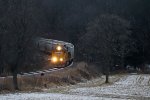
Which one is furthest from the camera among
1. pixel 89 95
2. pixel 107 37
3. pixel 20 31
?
pixel 107 37

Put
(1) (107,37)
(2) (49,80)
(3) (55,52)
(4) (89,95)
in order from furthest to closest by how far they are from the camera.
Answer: (1) (107,37) → (3) (55,52) → (2) (49,80) → (4) (89,95)

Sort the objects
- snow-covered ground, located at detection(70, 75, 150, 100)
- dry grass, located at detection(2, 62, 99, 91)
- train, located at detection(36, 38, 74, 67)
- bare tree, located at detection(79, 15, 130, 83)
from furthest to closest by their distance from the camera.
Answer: bare tree, located at detection(79, 15, 130, 83) < train, located at detection(36, 38, 74, 67) < dry grass, located at detection(2, 62, 99, 91) < snow-covered ground, located at detection(70, 75, 150, 100)

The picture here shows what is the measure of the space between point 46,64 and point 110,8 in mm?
43151

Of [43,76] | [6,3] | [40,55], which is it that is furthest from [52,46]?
[43,76]

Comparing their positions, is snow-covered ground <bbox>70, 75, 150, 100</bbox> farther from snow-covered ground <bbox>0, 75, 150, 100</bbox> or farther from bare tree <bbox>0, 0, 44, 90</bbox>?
bare tree <bbox>0, 0, 44, 90</bbox>

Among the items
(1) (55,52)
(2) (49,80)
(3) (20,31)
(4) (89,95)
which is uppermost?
(3) (20,31)

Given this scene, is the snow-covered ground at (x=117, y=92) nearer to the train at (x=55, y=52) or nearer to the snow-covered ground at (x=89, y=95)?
the snow-covered ground at (x=89, y=95)

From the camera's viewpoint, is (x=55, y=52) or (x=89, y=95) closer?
(x=89, y=95)

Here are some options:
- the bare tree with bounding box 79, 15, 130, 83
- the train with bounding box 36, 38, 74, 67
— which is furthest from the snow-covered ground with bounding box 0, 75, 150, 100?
the bare tree with bounding box 79, 15, 130, 83

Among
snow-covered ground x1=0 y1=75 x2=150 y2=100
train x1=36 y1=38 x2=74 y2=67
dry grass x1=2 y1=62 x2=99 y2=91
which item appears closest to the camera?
snow-covered ground x1=0 y1=75 x2=150 y2=100

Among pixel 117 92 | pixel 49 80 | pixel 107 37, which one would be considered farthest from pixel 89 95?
pixel 107 37

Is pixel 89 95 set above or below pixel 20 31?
below

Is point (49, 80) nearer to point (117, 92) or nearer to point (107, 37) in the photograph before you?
point (117, 92)

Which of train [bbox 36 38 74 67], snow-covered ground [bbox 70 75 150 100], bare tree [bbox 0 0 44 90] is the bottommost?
snow-covered ground [bbox 70 75 150 100]
